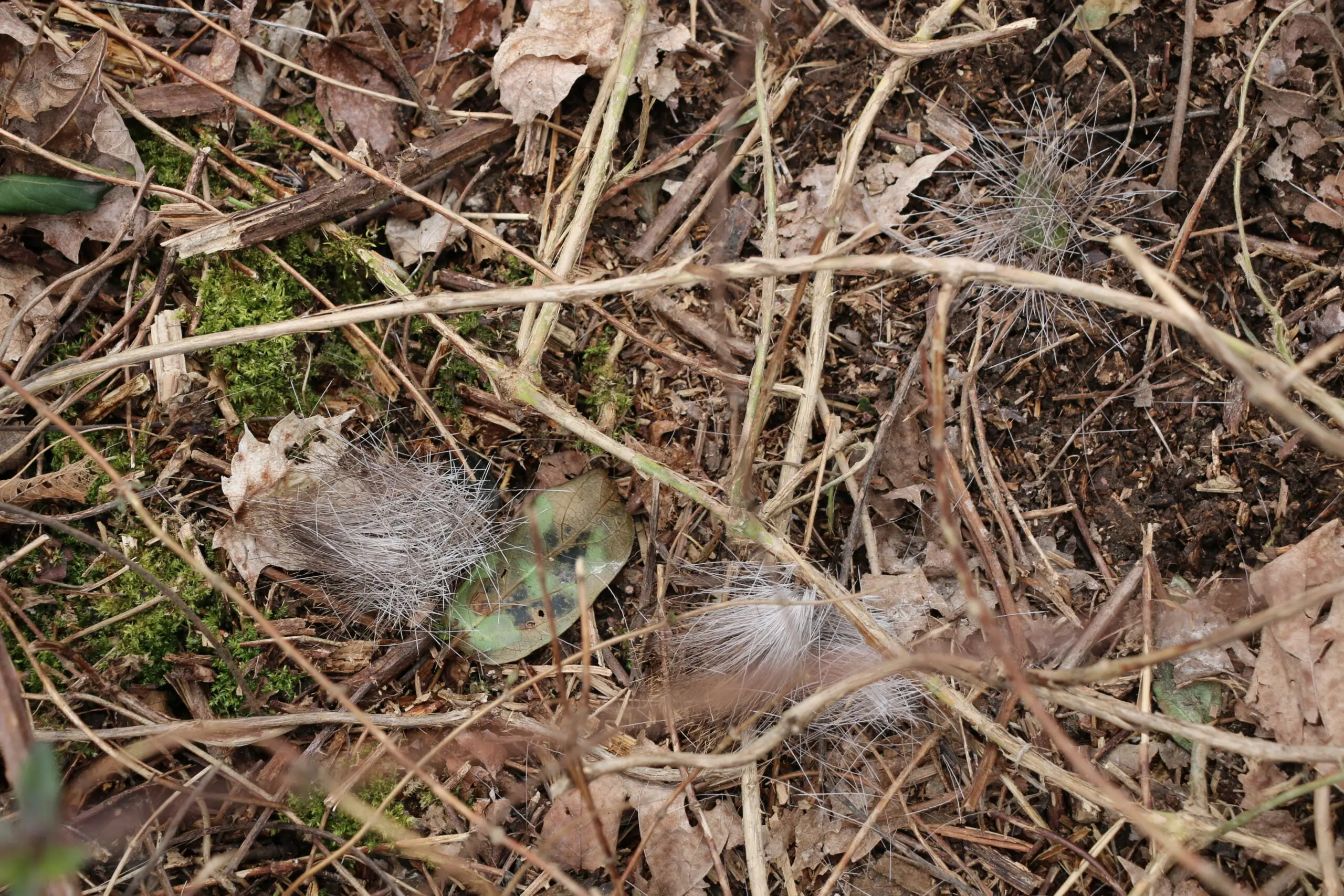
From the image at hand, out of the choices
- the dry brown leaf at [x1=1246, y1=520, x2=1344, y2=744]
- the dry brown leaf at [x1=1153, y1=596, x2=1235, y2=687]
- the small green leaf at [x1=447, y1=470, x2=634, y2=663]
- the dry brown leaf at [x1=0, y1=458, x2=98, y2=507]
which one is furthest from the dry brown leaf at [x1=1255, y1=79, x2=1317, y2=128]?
the dry brown leaf at [x1=0, y1=458, x2=98, y2=507]

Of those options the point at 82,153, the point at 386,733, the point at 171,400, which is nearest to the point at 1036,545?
the point at 386,733

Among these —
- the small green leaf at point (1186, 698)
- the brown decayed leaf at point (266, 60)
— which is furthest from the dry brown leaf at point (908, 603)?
the brown decayed leaf at point (266, 60)

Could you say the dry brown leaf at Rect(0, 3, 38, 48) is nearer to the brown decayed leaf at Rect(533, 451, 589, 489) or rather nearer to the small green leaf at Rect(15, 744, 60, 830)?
the brown decayed leaf at Rect(533, 451, 589, 489)

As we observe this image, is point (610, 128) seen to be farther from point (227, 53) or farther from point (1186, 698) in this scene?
point (1186, 698)

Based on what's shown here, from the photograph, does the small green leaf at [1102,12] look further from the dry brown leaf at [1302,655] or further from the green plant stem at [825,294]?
the dry brown leaf at [1302,655]

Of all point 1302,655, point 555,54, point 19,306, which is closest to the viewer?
point 1302,655

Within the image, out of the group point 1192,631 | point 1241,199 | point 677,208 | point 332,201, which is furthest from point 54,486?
point 1241,199
